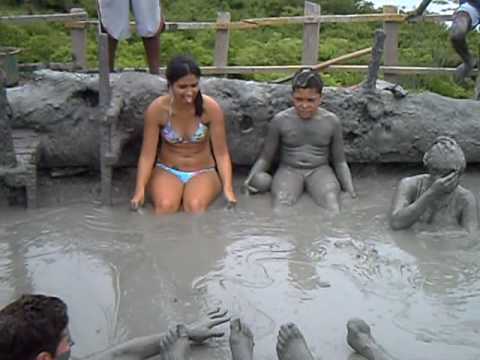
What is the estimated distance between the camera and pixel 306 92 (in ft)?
16.1

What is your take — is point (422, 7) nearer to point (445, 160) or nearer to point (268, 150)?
point (268, 150)

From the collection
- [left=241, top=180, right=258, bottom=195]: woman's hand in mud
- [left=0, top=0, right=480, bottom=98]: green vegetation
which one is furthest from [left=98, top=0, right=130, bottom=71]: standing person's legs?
[left=0, top=0, right=480, bottom=98]: green vegetation

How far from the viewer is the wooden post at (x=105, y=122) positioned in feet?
15.9

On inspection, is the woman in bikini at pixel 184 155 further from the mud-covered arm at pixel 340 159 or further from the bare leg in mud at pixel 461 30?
the bare leg in mud at pixel 461 30

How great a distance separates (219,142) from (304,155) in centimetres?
65

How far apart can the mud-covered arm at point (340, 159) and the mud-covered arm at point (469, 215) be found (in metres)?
0.91

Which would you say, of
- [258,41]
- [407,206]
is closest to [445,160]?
[407,206]

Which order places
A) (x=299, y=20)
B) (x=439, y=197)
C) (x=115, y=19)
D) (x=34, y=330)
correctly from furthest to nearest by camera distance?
1. (x=299, y=20)
2. (x=115, y=19)
3. (x=439, y=197)
4. (x=34, y=330)

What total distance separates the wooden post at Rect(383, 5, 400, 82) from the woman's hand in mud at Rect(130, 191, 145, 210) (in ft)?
14.1

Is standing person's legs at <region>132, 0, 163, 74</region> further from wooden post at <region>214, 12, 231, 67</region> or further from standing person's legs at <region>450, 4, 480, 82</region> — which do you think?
wooden post at <region>214, 12, 231, 67</region>

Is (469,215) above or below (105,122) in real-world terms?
below

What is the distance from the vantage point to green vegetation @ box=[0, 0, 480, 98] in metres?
9.34

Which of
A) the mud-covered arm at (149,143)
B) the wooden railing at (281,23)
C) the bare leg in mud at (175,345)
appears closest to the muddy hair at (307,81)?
the mud-covered arm at (149,143)

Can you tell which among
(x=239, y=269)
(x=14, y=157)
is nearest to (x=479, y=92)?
(x=239, y=269)
